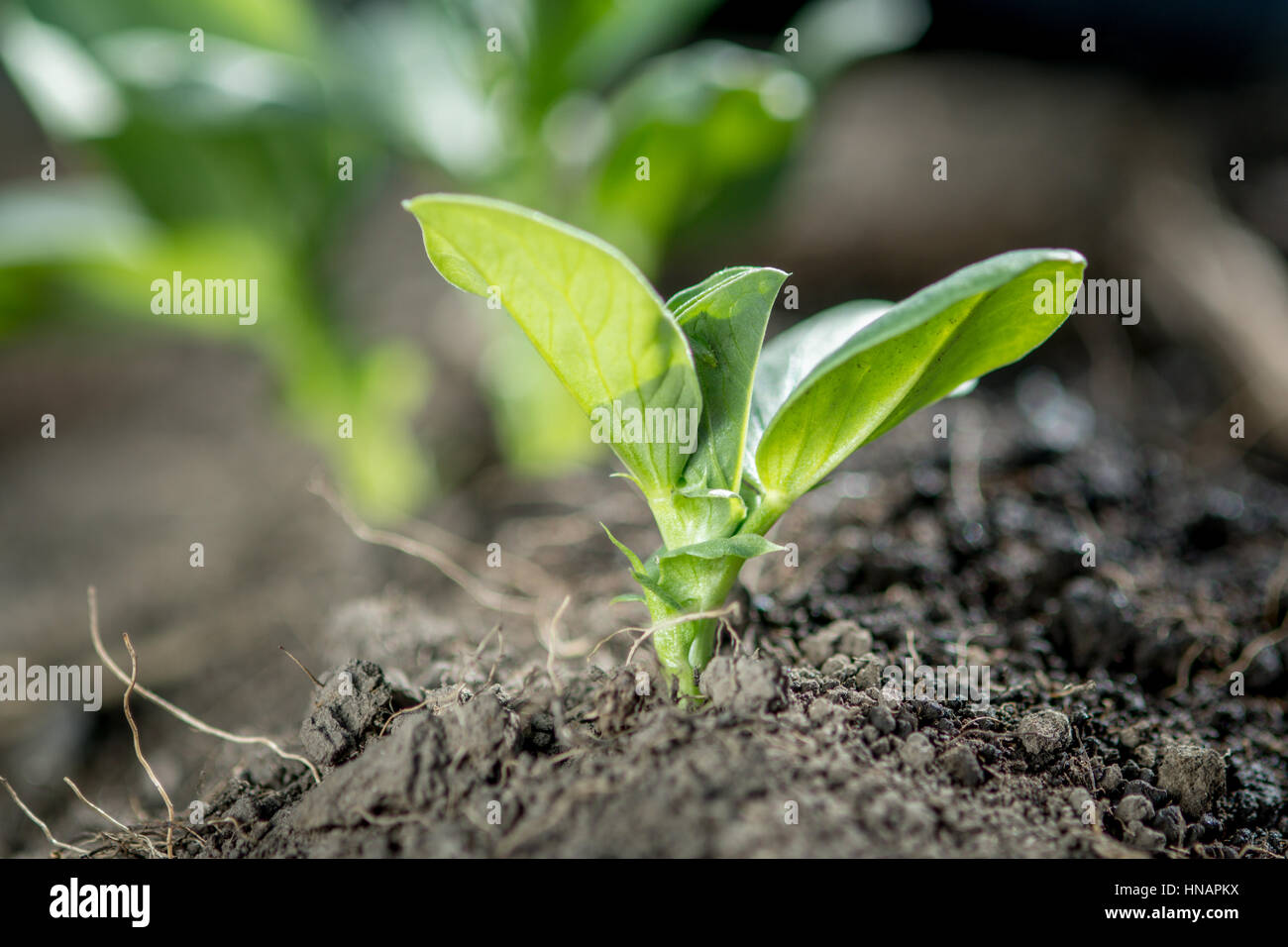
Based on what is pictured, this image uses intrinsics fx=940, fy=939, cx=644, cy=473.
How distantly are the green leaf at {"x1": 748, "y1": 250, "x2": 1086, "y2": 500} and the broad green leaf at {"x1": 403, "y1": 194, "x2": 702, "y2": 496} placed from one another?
8 centimetres

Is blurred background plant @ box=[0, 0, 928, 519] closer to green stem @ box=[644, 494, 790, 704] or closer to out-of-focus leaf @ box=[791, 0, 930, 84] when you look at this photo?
out-of-focus leaf @ box=[791, 0, 930, 84]

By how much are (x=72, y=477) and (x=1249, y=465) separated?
8.97 ft

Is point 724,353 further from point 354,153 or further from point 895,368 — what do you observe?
point 354,153

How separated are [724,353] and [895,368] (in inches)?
4.8

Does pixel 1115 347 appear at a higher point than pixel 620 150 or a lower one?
lower

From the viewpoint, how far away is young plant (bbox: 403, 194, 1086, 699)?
1.92ft

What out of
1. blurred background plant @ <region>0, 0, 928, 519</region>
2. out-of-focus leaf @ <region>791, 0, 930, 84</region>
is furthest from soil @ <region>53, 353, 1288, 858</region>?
out-of-focus leaf @ <region>791, 0, 930, 84</region>

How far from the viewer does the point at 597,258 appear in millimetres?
575

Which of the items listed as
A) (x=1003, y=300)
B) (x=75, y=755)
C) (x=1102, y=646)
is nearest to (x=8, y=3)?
(x=75, y=755)

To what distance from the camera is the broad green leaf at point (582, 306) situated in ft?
1.86

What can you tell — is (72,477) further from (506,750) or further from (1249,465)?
(1249,465)

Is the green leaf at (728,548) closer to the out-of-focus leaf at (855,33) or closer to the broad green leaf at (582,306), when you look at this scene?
the broad green leaf at (582,306)

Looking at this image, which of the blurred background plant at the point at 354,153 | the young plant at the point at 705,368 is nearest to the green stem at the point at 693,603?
the young plant at the point at 705,368

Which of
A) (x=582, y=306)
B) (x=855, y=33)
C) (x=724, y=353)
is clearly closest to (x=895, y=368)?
(x=724, y=353)
